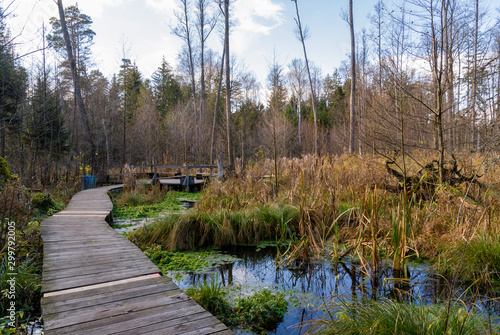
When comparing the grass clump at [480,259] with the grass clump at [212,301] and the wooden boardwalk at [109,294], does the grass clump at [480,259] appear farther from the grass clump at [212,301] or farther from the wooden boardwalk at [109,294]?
the wooden boardwalk at [109,294]

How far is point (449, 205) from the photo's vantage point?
464cm

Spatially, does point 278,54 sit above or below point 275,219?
above

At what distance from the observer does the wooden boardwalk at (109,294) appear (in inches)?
79.7

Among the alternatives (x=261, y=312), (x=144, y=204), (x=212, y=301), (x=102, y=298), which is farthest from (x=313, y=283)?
(x=144, y=204)

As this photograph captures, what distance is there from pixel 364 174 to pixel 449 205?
6.53 feet

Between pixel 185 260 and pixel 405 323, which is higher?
pixel 405 323

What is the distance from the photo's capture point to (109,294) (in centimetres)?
254

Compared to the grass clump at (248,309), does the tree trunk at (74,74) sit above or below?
above

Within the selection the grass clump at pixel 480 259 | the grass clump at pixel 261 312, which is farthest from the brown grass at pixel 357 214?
the grass clump at pixel 261 312

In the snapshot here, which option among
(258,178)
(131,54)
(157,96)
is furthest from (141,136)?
(258,178)

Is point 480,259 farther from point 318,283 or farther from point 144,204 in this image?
point 144,204

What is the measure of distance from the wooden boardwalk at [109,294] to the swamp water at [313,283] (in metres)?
0.58

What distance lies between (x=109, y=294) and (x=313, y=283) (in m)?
2.21

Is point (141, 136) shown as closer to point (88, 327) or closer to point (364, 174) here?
point (364, 174)
